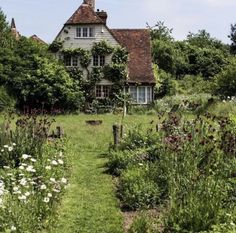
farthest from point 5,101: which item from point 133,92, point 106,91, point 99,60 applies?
point 133,92

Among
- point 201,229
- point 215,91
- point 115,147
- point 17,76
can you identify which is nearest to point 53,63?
point 17,76

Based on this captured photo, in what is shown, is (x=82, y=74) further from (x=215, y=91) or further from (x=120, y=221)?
(x=120, y=221)

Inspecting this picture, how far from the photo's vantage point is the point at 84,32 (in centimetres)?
3941

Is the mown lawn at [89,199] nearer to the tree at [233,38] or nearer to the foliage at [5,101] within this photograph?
the foliage at [5,101]

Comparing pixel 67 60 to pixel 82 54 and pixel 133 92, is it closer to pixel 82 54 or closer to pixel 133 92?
pixel 82 54

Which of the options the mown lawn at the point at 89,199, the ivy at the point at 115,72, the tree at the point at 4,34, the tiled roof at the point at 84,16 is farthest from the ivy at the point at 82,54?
the mown lawn at the point at 89,199

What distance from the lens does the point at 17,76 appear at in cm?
3516

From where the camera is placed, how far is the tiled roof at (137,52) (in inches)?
1542

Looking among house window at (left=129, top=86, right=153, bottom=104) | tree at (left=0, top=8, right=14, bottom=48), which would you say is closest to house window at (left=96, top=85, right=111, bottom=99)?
house window at (left=129, top=86, right=153, bottom=104)

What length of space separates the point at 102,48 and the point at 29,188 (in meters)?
30.1

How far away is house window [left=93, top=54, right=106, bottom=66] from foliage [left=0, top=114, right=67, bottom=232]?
2574 cm

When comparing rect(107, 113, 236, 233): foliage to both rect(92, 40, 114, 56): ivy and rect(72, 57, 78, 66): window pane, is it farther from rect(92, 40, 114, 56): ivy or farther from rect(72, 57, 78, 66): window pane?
rect(72, 57, 78, 66): window pane

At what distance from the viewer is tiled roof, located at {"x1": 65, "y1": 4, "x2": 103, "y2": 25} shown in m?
39.1

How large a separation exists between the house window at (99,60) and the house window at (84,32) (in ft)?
5.14
